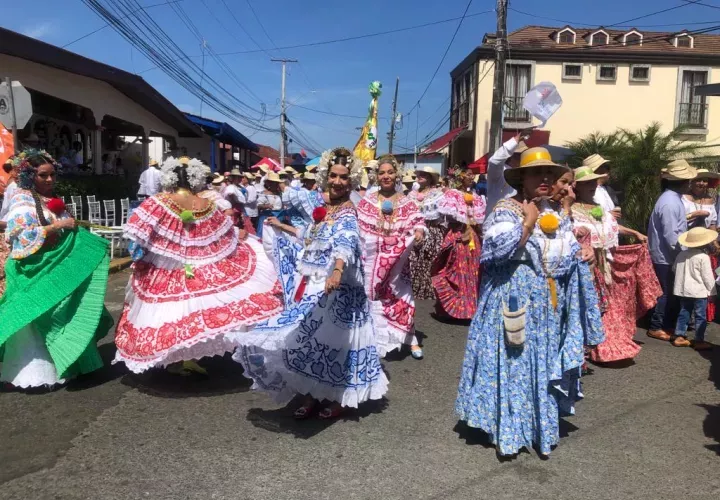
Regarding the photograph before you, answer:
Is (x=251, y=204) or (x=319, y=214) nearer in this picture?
(x=319, y=214)

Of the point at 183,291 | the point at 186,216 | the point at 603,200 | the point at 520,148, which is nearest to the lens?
the point at 520,148

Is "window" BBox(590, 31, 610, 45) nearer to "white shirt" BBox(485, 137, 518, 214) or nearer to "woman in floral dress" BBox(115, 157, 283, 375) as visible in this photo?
"white shirt" BBox(485, 137, 518, 214)

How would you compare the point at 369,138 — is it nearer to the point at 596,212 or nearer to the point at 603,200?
the point at 603,200

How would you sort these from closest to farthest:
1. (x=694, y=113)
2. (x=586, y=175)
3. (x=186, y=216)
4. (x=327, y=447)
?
(x=327, y=447) < (x=186, y=216) < (x=586, y=175) < (x=694, y=113)

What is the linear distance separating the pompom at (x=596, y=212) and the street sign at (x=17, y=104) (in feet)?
21.9

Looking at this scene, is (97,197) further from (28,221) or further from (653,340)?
(653,340)

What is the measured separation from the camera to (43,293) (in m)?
4.51

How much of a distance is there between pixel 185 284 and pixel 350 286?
4.78 ft

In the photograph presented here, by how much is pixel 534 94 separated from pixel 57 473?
382 centimetres

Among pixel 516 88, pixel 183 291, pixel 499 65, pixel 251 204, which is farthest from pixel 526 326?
pixel 516 88

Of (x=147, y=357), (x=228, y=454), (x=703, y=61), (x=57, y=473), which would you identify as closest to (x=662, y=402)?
(x=228, y=454)

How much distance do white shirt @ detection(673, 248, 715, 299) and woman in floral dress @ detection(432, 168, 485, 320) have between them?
87.1 inches

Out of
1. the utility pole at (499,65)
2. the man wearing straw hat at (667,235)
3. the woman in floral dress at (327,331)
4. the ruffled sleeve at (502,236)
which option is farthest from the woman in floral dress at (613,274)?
the utility pole at (499,65)

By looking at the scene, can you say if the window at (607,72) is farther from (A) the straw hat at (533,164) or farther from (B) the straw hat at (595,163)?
(A) the straw hat at (533,164)
